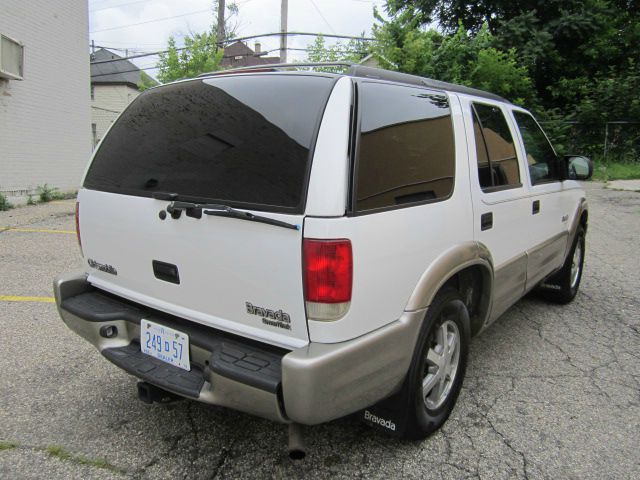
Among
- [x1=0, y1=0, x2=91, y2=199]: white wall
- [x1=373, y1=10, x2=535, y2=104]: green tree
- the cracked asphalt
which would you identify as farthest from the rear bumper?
[x1=373, y1=10, x2=535, y2=104]: green tree

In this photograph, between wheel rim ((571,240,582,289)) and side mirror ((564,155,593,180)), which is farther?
wheel rim ((571,240,582,289))

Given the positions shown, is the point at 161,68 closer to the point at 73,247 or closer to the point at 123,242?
the point at 73,247

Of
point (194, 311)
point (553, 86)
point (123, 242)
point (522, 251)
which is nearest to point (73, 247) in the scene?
point (123, 242)

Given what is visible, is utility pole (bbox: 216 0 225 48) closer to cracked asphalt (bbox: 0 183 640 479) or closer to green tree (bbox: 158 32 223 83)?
green tree (bbox: 158 32 223 83)

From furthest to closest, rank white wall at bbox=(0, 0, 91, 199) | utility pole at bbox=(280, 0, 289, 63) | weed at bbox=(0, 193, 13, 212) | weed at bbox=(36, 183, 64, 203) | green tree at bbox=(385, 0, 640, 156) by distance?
1. utility pole at bbox=(280, 0, 289, 63)
2. green tree at bbox=(385, 0, 640, 156)
3. weed at bbox=(36, 183, 64, 203)
4. white wall at bbox=(0, 0, 91, 199)
5. weed at bbox=(0, 193, 13, 212)

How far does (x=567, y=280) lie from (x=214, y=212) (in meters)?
3.76

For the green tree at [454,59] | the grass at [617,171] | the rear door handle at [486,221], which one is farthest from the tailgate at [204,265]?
the grass at [617,171]

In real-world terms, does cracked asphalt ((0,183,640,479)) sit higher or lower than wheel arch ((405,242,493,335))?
lower

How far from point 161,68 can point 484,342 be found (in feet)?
55.6

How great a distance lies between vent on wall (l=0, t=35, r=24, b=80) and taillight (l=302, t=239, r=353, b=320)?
10.4m

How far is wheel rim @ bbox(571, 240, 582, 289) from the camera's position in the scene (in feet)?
15.7

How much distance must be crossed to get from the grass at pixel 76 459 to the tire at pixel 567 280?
396 centimetres

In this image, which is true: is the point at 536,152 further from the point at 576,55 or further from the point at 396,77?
the point at 576,55

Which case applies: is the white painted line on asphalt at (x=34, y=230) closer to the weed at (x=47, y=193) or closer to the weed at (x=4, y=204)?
the weed at (x=4, y=204)
